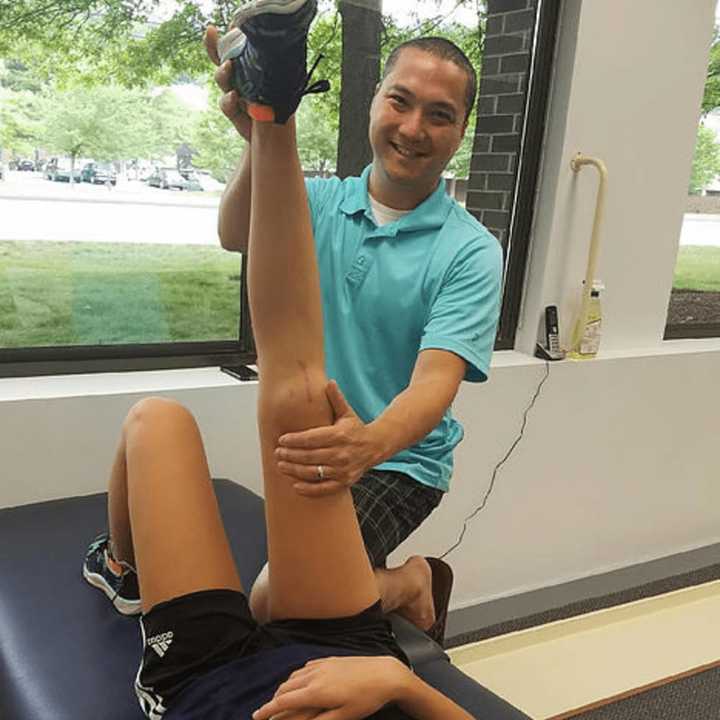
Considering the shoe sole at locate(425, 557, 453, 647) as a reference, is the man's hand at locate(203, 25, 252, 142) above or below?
above

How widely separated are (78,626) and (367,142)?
143 cm

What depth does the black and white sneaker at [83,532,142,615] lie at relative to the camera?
50.6 inches

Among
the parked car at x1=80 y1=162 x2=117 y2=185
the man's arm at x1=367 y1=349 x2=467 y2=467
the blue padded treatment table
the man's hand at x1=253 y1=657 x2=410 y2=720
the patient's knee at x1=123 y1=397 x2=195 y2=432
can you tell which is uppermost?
the parked car at x1=80 y1=162 x2=117 y2=185

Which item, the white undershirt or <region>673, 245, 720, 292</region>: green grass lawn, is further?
<region>673, 245, 720, 292</region>: green grass lawn

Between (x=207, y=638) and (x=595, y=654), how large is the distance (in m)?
1.50

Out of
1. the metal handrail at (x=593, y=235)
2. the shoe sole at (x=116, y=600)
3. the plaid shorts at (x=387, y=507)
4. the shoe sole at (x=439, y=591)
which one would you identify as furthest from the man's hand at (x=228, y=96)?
the metal handrail at (x=593, y=235)

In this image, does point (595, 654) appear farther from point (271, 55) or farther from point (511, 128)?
point (271, 55)

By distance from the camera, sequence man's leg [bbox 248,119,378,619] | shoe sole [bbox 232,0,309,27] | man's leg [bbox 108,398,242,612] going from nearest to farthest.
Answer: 1. shoe sole [bbox 232,0,309,27]
2. man's leg [bbox 248,119,378,619]
3. man's leg [bbox 108,398,242,612]

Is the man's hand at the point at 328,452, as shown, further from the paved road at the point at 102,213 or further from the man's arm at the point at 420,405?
the paved road at the point at 102,213

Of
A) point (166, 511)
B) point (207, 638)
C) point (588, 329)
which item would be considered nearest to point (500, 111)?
point (588, 329)

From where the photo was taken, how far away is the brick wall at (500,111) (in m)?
2.26

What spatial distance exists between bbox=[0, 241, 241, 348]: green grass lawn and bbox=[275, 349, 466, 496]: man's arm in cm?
96

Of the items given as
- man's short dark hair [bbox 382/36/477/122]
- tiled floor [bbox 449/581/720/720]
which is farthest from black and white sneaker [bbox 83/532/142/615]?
tiled floor [bbox 449/581/720/720]

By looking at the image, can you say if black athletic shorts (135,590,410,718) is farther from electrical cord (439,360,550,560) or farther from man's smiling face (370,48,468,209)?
electrical cord (439,360,550,560)
